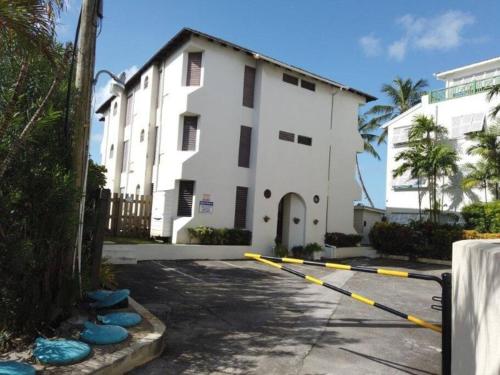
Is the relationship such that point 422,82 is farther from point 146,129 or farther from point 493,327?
point 493,327

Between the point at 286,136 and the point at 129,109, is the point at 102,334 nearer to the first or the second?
the point at 286,136

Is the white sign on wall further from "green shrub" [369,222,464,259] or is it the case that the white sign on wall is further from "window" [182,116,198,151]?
"green shrub" [369,222,464,259]

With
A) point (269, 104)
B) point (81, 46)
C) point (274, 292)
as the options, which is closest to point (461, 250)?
point (81, 46)

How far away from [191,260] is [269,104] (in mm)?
7667

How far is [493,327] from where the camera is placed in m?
2.99

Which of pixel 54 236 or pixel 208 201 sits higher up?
pixel 208 201

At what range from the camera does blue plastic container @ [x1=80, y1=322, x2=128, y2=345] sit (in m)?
4.99

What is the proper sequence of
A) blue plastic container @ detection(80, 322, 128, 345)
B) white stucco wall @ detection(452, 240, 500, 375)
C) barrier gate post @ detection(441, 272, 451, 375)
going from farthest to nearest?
blue plastic container @ detection(80, 322, 128, 345) → barrier gate post @ detection(441, 272, 451, 375) → white stucco wall @ detection(452, 240, 500, 375)

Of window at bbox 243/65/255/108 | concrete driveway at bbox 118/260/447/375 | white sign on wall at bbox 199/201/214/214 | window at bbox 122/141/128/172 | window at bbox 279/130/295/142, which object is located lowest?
concrete driveway at bbox 118/260/447/375

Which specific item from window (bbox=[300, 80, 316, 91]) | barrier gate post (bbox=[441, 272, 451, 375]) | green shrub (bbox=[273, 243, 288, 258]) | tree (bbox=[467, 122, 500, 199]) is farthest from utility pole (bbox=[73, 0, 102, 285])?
tree (bbox=[467, 122, 500, 199])

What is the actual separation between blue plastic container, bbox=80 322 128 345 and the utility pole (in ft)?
4.44

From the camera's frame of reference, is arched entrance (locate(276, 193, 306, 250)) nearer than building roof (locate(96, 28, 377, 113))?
No

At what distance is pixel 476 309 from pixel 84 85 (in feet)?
19.5

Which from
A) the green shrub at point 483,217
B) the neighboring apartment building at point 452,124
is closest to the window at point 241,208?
the green shrub at point 483,217
